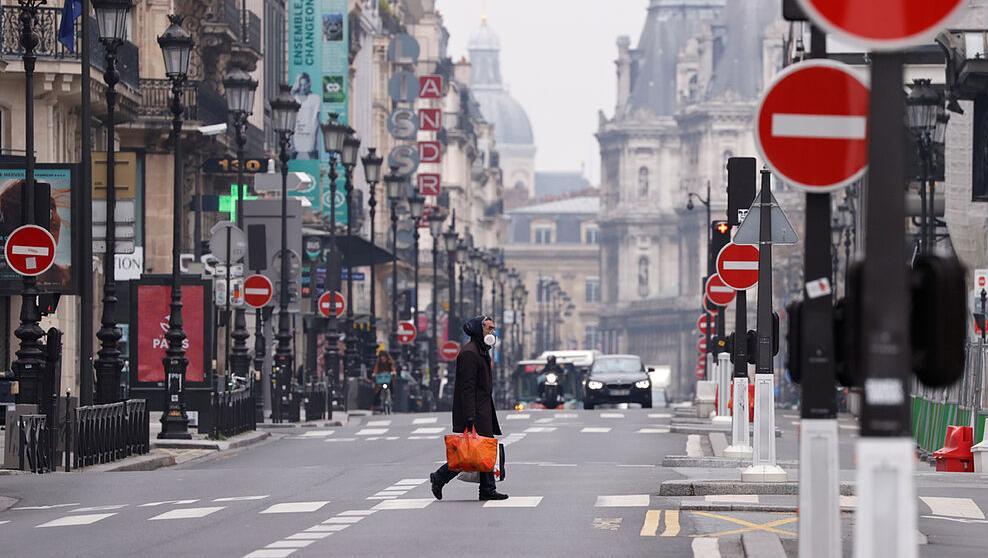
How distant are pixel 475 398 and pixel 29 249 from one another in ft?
25.6

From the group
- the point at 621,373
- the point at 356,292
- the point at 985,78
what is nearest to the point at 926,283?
the point at 985,78

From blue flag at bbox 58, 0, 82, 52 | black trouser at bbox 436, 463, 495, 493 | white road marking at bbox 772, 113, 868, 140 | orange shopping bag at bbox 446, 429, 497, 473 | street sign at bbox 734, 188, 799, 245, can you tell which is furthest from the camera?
blue flag at bbox 58, 0, 82, 52

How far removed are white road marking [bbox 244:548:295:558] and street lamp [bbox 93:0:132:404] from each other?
1436cm

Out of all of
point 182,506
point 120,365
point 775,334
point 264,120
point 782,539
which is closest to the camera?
point 782,539

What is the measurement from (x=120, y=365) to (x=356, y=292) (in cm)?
6921

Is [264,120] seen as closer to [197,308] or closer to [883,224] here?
[197,308]

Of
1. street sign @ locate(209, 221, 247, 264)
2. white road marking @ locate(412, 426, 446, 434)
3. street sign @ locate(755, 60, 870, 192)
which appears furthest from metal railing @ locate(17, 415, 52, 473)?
street sign @ locate(755, 60, 870, 192)

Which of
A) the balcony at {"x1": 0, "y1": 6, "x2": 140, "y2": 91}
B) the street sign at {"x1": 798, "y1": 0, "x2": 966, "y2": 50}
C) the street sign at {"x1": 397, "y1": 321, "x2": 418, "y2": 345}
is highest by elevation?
the balcony at {"x1": 0, "y1": 6, "x2": 140, "y2": 91}

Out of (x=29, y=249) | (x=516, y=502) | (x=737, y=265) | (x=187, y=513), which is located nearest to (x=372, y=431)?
(x=29, y=249)

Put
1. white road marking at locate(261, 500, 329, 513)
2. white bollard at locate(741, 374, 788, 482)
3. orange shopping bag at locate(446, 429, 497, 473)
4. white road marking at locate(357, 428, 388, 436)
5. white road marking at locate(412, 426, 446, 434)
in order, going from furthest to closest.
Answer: white road marking at locate(412, 426, 446, 434), white road marking at locate(357, 428, 388, 436), white bollard at locate(741, 374, 788, 482), orange shopping bag at locate(446, 429, 497, 473), white road marking at locate(261, 500, 329, 513)

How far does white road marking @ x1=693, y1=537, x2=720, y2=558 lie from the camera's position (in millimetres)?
14845

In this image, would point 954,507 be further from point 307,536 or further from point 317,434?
point 317,434

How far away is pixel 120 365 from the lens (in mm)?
30172

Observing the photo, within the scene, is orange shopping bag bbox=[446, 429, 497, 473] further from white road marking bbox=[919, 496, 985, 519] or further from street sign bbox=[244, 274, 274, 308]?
street sign bbox=[244, 274, 274, 308]
